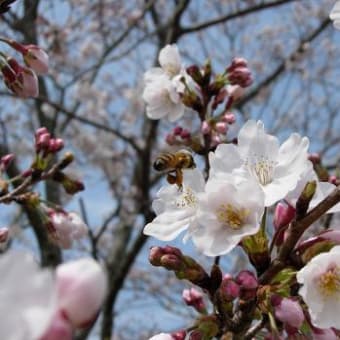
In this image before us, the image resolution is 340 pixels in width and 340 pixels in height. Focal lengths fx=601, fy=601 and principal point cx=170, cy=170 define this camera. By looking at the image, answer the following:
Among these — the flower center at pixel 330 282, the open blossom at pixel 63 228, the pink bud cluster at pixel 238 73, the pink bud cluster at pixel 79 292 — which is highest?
the pink bud cluster at pixel 79 292

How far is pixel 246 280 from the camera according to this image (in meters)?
0.97

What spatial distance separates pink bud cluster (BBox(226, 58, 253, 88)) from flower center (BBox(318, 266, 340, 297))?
3.20 ft

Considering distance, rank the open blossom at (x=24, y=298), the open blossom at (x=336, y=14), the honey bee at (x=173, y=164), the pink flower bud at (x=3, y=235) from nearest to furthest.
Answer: the open blossom at (x=24, y=298) → the open blossom at (x=336, y=14) → the honey bee at (x=173, y=164) → the pink flower bud at (x=3, y=235)

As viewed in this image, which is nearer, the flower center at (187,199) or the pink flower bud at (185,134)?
the flower center at (187,199)

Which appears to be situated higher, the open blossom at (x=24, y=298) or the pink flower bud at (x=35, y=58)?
the open blossom at (x=24, y=298)

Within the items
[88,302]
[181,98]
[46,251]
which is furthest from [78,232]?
[46,251]

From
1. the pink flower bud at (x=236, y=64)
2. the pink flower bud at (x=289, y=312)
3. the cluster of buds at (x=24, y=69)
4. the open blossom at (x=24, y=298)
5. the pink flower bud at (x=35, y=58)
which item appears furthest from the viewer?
the pink flower bud at (x=236, y=64)

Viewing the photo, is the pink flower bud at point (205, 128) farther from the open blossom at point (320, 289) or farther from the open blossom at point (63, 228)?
the open blossom at point (320, 289)

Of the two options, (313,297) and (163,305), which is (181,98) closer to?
(313,297)

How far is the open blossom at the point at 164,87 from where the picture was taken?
1.93 metres

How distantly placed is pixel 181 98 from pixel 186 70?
89 millimetres

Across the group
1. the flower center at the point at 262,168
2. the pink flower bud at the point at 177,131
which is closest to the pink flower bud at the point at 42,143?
the pink flower bud at the point at 177,131

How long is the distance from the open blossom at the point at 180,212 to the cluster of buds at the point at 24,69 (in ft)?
2.14

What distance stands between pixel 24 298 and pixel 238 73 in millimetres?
1550
